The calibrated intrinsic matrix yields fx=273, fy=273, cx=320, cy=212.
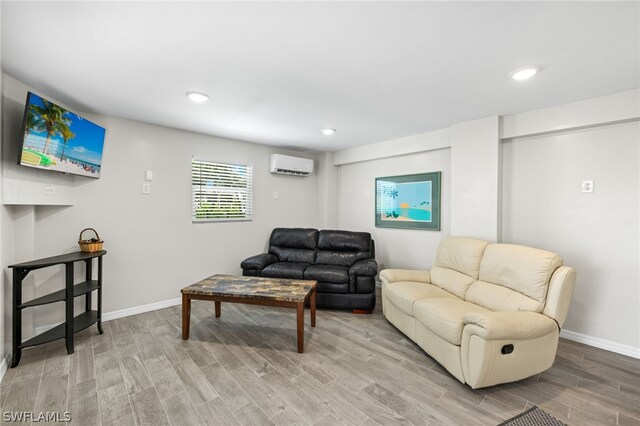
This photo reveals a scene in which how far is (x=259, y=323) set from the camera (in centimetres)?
302

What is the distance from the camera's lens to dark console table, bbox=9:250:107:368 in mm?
2088

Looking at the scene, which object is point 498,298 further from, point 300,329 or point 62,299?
point 62,299

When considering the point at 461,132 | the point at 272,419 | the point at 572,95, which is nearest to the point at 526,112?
the point at 572,95

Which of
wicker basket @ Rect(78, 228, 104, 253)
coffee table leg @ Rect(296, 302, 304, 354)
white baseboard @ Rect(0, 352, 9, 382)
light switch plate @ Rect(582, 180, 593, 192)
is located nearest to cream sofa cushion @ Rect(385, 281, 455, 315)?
coffee table leg @ Rect(296, 302, 304, 354)

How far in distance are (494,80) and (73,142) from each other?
3668mm

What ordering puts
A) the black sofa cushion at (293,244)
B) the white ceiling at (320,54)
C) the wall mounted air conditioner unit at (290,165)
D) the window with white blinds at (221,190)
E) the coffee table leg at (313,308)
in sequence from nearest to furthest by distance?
the white ceiling at (320,54), the coffee table leg at (313,308), the window with white blinds at (221,190), the black sofa cushion at (293,244), the wall mounted air conditioner unit at (290,165)

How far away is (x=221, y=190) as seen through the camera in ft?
13.0

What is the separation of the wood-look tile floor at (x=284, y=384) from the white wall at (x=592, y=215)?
391 mm

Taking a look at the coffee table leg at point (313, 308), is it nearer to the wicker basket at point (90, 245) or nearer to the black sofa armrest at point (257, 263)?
the black sofa armrest at point (257, 263)

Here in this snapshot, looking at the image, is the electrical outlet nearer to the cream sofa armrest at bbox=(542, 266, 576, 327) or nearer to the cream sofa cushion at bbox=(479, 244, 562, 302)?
the cream sofa cushion at bbox=(479, 244, 562, 302)

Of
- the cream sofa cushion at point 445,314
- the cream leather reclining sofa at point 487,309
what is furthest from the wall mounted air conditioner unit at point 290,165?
the cream sofa cushion at point 445,314

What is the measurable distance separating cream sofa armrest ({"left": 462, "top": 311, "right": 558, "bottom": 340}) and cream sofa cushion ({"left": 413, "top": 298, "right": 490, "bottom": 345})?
0.10 m

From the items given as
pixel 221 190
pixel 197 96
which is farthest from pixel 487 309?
pixel 221 190

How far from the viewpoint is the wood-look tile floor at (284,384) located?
1.70 m
